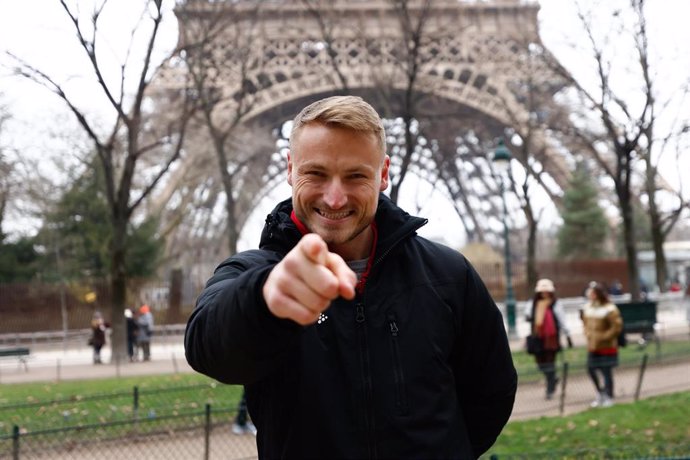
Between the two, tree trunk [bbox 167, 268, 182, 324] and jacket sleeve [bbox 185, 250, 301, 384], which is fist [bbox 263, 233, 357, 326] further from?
tree trunk [bbox 167, 268, 182, 324]

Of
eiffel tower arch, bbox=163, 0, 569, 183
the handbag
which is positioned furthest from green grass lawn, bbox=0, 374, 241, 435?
eiffel tower arch, bbox=163, 0, 569, 183

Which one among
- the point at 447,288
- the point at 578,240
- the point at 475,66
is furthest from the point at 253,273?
the point at 578,240

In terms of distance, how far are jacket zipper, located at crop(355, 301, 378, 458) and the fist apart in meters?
0.40

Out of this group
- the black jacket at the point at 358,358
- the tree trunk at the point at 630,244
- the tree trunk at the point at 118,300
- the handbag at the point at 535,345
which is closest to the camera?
the black jacket at the point at 358,358

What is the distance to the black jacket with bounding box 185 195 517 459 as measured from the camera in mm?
1687

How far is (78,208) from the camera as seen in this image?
99.4ft

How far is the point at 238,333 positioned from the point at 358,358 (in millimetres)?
353

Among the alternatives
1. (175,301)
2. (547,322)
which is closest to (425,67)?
(175,301)

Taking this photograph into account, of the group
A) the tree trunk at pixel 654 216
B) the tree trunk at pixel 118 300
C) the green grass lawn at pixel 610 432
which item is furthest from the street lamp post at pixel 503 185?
the green grass lawn at pixel 610 432

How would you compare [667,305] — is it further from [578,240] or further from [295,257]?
[295,257]

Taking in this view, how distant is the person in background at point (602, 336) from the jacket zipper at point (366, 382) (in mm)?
9419

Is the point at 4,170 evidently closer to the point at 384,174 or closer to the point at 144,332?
the point at 144,332

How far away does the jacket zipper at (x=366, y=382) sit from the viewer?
1766 millimetres

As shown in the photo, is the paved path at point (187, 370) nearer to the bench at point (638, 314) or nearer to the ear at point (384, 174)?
the bench at point (638, 314)
